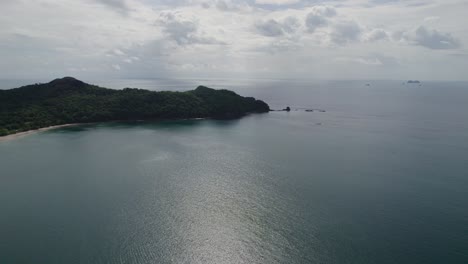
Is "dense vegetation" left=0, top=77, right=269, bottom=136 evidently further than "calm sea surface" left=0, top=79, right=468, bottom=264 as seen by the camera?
Yes

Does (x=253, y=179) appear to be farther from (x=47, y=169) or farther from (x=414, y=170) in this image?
(x=47, y=169)

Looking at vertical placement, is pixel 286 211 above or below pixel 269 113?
below

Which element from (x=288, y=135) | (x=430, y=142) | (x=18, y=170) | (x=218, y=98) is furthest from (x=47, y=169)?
(x=430, y=142)

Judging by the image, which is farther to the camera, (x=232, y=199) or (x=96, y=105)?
(x=96, y=105)

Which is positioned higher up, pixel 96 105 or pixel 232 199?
pixel 96 105

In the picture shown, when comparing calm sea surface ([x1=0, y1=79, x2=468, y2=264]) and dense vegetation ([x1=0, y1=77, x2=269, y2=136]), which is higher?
dense vegetation ([x1=0, y1=77, x2=269, y2=136])
